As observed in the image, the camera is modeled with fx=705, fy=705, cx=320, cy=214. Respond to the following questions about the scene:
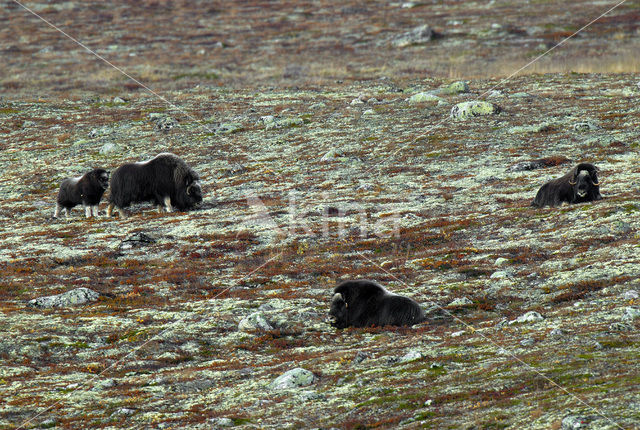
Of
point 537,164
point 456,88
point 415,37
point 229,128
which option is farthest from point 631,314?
point 415,37

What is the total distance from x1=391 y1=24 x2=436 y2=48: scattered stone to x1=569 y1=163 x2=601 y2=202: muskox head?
193ft

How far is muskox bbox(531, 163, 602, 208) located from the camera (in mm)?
21750

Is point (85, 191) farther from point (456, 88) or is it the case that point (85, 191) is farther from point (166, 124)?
point (456, 88)

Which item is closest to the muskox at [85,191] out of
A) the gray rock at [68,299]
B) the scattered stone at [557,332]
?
the gray rock at [68,299]

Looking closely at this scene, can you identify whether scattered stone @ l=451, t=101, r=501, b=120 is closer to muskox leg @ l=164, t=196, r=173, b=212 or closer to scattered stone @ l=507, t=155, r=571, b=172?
scattered stone @ l=507, t=155, r=571, b=172

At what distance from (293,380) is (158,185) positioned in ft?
58.0

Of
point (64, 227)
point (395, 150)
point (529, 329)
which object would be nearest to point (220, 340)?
point (529, 329)

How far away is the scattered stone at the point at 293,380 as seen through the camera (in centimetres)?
1114

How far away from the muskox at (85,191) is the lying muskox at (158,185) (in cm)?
49

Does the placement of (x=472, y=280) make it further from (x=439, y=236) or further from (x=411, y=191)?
(x=411, y=191)

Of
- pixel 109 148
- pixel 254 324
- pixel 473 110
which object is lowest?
pixel 254 324

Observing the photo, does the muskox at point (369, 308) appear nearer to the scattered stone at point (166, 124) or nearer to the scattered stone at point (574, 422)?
the scattered stone at point (574, 422)

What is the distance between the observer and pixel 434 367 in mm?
10938

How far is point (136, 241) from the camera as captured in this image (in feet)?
78.0
